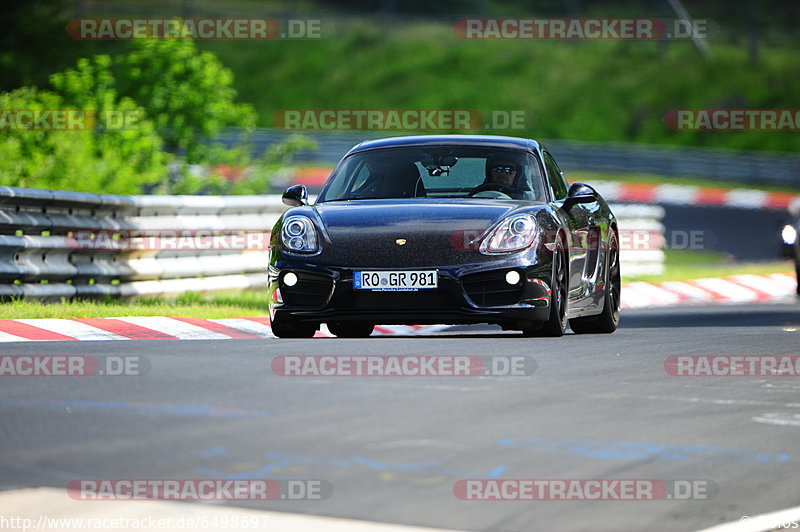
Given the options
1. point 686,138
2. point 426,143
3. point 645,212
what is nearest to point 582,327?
point 426,143

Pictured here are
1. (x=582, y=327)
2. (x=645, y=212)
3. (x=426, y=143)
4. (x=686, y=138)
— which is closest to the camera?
(x=426, y=143)

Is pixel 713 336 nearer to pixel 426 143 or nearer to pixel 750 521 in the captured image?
pixel 426 143

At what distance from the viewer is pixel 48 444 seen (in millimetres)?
6125

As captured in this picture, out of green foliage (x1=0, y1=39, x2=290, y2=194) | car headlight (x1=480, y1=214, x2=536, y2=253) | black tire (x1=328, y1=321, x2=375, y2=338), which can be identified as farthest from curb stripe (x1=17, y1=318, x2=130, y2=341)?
green foliage (x1=0, y1=39, x2=290, y2=194)

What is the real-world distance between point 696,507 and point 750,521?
206mm

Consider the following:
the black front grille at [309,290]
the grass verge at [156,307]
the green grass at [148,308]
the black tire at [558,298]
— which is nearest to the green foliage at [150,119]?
the grass verge at [156,307]

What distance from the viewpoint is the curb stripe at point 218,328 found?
38.5 ft

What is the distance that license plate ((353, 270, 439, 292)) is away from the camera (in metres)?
10.0

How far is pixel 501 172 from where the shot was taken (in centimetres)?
1116

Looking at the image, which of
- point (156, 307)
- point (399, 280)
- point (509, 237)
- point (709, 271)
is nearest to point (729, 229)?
point (709, 271)

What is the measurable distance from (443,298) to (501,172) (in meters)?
1.51

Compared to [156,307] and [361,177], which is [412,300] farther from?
[156,307]

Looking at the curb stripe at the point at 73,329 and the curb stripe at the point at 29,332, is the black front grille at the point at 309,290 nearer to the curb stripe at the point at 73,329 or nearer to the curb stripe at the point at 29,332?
the curb stripe at the point at 73,329

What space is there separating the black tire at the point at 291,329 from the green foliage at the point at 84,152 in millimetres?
8650
